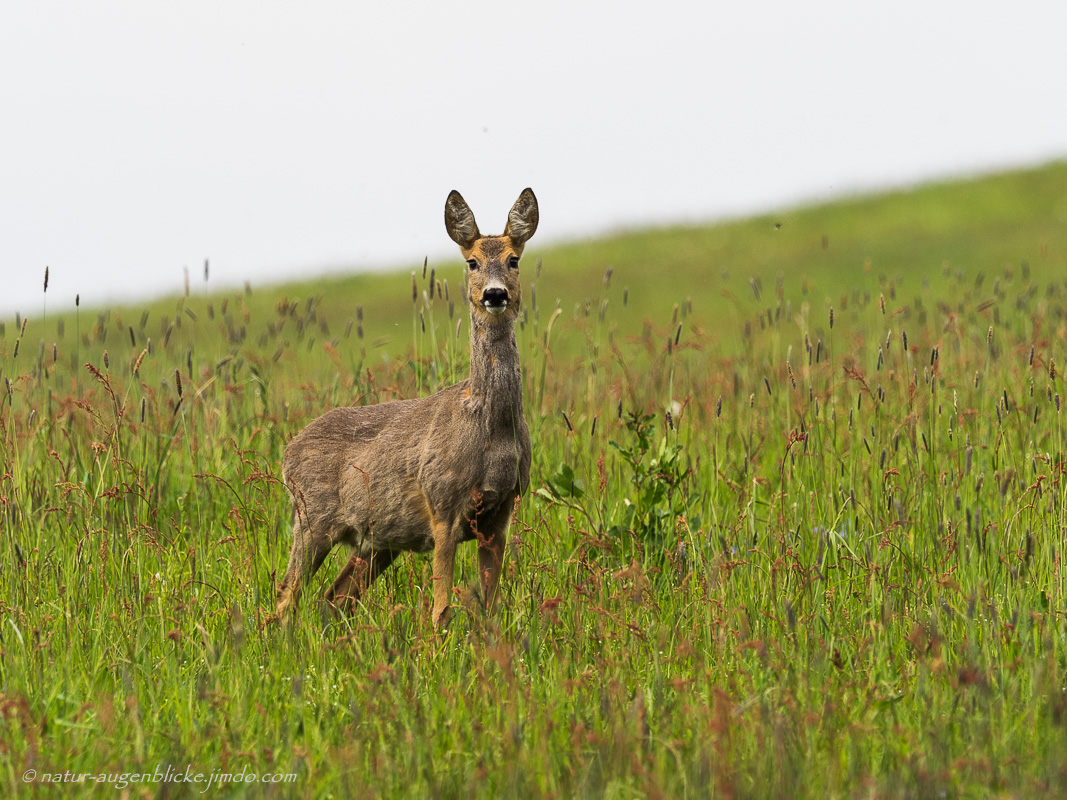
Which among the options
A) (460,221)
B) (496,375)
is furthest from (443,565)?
(460,221)

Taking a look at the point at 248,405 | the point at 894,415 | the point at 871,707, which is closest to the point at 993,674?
the point at 871,707

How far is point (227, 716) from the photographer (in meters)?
3.43

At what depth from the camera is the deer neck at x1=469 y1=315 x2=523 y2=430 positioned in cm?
466

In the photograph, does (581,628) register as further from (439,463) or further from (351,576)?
(351,576)

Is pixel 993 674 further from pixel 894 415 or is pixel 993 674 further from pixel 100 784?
pixel 894 415

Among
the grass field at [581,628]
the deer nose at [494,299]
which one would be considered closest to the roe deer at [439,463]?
the deer nose at [494,299]

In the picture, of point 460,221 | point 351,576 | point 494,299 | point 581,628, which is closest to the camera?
point 581,628

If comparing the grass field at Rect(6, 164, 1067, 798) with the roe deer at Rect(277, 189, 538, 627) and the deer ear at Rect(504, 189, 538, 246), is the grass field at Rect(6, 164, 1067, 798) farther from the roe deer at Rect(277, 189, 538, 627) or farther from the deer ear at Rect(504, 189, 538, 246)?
the deer ear at Rect(504, 189, 538, 246)

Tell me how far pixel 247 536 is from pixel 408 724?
2185 millimetres

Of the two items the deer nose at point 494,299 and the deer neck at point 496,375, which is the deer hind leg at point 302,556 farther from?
the deer nose at point 494,299

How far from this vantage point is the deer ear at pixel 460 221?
4.96m

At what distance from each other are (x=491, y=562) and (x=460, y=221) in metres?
1.57

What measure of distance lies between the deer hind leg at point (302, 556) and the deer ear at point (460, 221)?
1.47 m

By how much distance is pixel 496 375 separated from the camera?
468 centimetres
